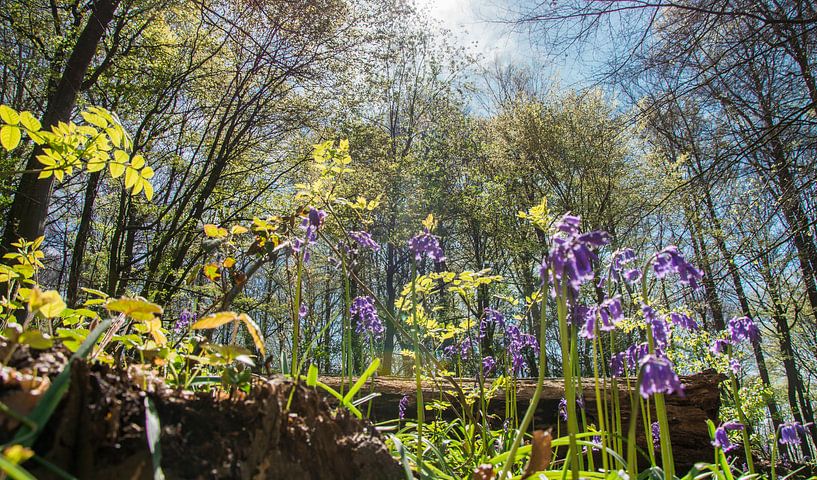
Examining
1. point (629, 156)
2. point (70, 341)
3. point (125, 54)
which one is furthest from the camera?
point (629, 156)

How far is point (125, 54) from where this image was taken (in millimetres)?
7141

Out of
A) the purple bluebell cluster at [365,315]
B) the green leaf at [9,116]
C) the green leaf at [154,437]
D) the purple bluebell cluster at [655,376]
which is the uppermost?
the green leaf at [9,116]

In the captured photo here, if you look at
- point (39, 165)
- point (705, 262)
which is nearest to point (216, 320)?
point (705, 262)

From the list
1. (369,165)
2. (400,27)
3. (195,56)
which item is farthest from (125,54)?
(400,27)

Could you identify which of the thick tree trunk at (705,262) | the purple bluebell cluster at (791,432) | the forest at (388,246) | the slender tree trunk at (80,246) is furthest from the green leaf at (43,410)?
the slender tree trunk at (80,246)

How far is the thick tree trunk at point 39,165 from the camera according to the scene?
4914 millimetres

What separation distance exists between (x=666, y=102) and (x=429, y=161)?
1297 centimetres

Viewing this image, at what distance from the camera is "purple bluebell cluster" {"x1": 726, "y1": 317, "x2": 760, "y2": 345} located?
2543mm

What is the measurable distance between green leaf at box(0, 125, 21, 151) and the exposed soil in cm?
88

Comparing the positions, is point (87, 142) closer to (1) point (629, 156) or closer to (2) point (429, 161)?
(2) point (429, 161)

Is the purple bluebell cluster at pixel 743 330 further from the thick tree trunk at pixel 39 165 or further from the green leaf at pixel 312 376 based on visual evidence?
the thick tree trunk at pixel 39 165

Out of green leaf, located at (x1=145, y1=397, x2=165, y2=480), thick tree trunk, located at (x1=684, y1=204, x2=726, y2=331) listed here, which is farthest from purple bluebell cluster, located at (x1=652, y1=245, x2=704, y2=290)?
thick tree trunk, located at (x1=684, y1=204, x2=726, y2=331)

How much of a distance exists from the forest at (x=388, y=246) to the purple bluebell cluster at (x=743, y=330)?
0.05 ft

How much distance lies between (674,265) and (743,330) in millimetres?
1361
